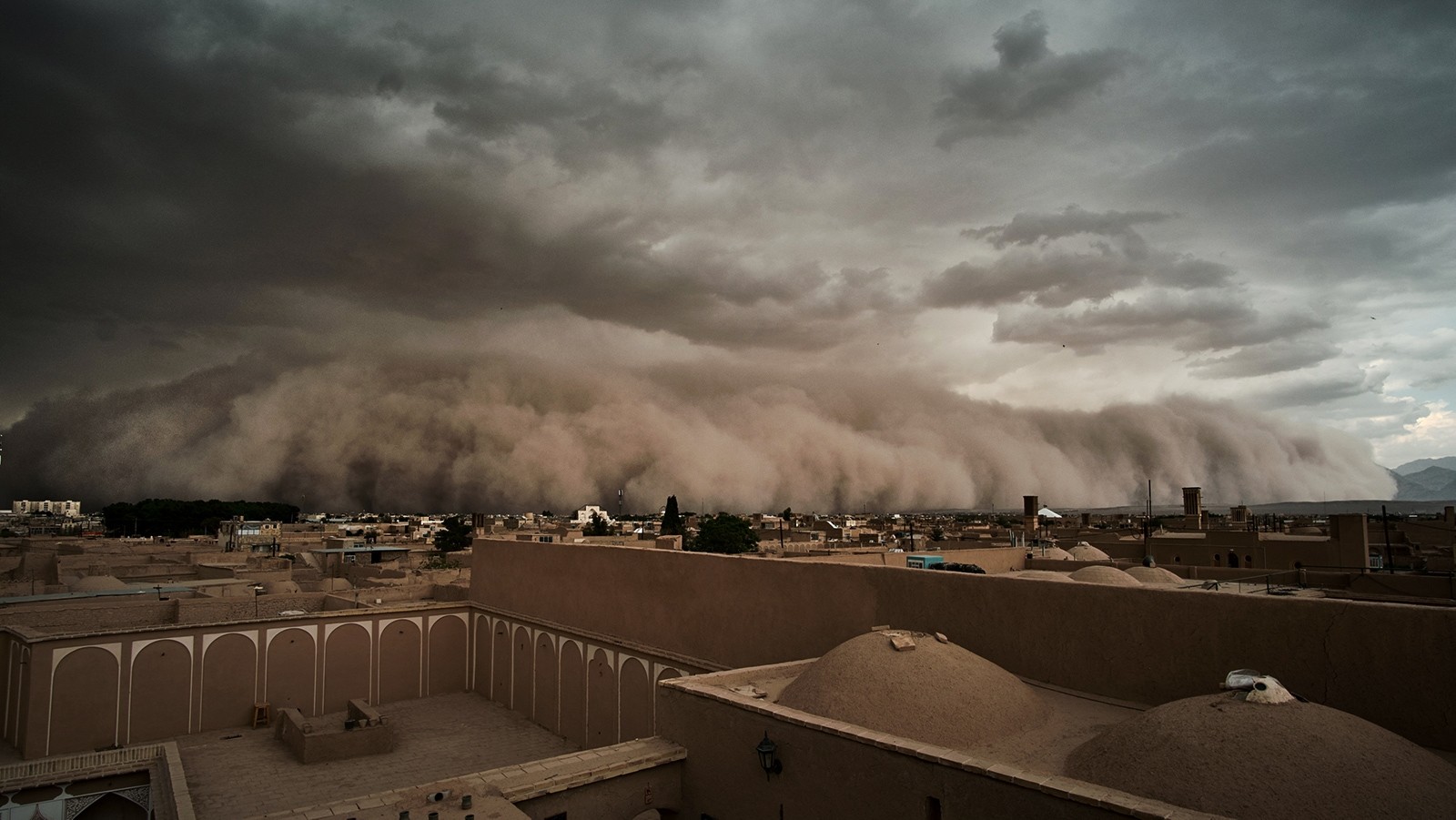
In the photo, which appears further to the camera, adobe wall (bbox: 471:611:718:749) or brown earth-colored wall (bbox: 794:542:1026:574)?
brown earth-colored wall (bbox: 794:542:1026:574)

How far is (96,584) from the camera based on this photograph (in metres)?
23.0

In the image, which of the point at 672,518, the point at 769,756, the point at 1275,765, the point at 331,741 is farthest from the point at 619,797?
the point at 672,518

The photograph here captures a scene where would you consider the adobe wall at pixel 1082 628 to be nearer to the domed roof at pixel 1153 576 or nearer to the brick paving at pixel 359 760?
the brick paving at pixel 359 760

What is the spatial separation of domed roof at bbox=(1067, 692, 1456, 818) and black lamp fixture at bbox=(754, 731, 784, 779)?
2715mm

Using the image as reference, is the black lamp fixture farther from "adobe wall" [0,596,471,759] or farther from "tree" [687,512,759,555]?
"tree" [687,512,759,555]

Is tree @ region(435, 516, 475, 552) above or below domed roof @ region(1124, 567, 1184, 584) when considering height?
below

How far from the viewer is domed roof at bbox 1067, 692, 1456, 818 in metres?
4.90

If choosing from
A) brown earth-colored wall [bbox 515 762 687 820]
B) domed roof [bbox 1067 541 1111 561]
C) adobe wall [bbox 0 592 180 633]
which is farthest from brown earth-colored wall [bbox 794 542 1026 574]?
adobe wall [bbox 0 592 180 633]

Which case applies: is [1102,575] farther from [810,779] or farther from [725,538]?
[725,538]

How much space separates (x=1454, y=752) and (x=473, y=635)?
2077 centimetres

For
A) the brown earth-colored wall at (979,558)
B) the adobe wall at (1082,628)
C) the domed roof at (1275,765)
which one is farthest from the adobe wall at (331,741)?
the domed roof at (1275,765)

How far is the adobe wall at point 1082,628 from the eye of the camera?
6.36 metres

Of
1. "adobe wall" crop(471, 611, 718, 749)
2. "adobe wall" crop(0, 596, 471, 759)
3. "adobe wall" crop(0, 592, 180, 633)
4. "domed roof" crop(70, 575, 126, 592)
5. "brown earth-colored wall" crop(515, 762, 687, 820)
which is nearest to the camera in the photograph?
"brown earth-colored wall" crop(515, 762, 687, 820)

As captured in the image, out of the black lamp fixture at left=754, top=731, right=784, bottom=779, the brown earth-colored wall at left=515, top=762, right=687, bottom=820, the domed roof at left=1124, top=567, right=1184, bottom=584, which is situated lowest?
the brown earth-colored wall at left=515, top=762, right=687, bottom=820
